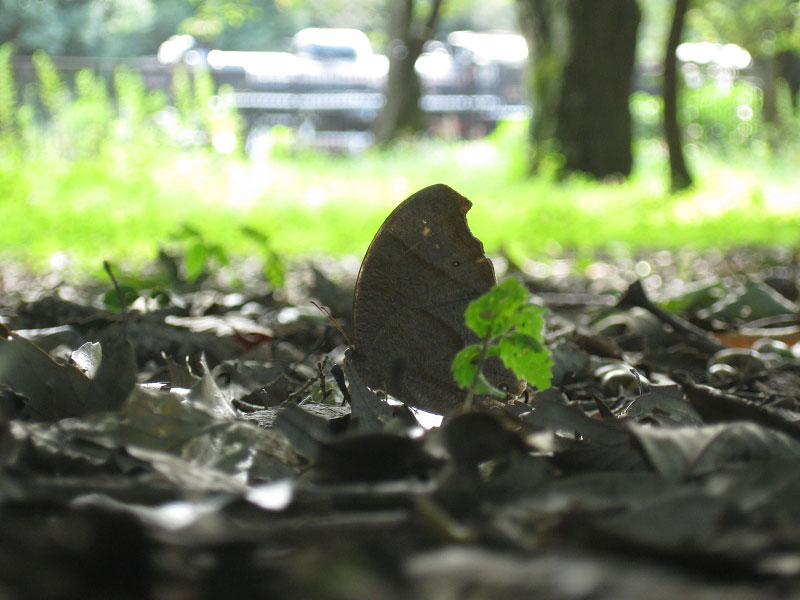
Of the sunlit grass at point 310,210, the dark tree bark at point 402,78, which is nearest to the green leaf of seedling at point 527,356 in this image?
the sunlit grass at point 310,210

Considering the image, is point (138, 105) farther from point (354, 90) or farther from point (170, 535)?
point (354, 90)

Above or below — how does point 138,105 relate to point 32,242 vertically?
above

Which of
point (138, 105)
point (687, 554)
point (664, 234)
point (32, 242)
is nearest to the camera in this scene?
point (687, 554)

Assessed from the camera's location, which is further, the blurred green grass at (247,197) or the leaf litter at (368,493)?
the blurred green grass at (247,197)

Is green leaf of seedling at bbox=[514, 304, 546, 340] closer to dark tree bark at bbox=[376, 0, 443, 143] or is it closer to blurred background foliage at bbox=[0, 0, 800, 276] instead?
blurred background foliage at bbox=[0, 0, 800, 276]

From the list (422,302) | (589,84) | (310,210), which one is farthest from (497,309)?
(589,84)

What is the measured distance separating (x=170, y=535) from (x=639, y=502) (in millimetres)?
388

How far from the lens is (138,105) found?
8.35 metres

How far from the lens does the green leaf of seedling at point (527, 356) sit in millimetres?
1021

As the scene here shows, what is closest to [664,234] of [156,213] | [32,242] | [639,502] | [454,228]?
[156,213]

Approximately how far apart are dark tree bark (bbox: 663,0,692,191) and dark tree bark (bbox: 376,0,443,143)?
8598 millimetres

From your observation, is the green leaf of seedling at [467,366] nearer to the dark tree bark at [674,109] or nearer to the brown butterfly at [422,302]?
the brown butterfly at [422,302]

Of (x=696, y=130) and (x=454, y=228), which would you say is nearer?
(x=454, y=228)

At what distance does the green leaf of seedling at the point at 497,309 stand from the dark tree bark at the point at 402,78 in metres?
16.0
